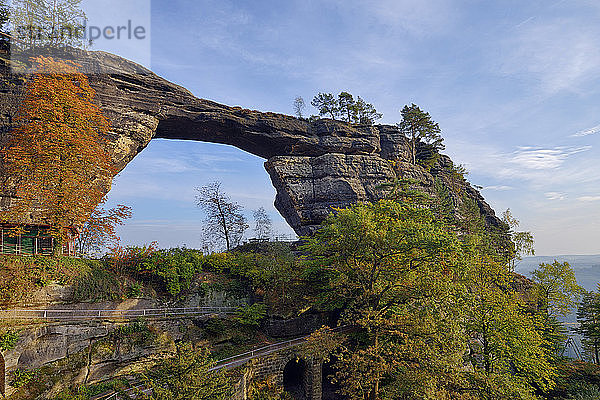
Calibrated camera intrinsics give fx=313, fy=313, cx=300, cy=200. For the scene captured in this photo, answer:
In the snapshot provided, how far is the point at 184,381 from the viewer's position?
1108 cm

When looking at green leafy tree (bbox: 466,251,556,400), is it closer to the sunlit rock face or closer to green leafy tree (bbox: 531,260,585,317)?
green leafy tree (bbox: 531,260,585,317)

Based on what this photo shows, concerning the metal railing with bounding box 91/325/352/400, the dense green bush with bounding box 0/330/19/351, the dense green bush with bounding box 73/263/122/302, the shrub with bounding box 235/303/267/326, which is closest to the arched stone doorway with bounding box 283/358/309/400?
the metal railing with bounding box 91/325/352/400

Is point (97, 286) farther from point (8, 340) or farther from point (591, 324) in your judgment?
point (591, 324)

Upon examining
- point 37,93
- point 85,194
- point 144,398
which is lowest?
point 144,398

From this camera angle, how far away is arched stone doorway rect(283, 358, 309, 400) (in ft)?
64.9

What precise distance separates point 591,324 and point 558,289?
4097 mm

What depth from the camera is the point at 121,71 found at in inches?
1198

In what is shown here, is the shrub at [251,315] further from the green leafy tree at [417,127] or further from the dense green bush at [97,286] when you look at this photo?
the green leafy tree at [417,127]

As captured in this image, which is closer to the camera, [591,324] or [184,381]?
[184,381]

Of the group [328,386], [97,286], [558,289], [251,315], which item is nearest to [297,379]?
[328,386]

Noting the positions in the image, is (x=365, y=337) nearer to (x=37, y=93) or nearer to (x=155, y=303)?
(x=155, y=303)

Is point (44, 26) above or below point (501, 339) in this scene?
above

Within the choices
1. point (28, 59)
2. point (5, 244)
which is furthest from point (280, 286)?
point (28, 59)

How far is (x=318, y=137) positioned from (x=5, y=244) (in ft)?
104
